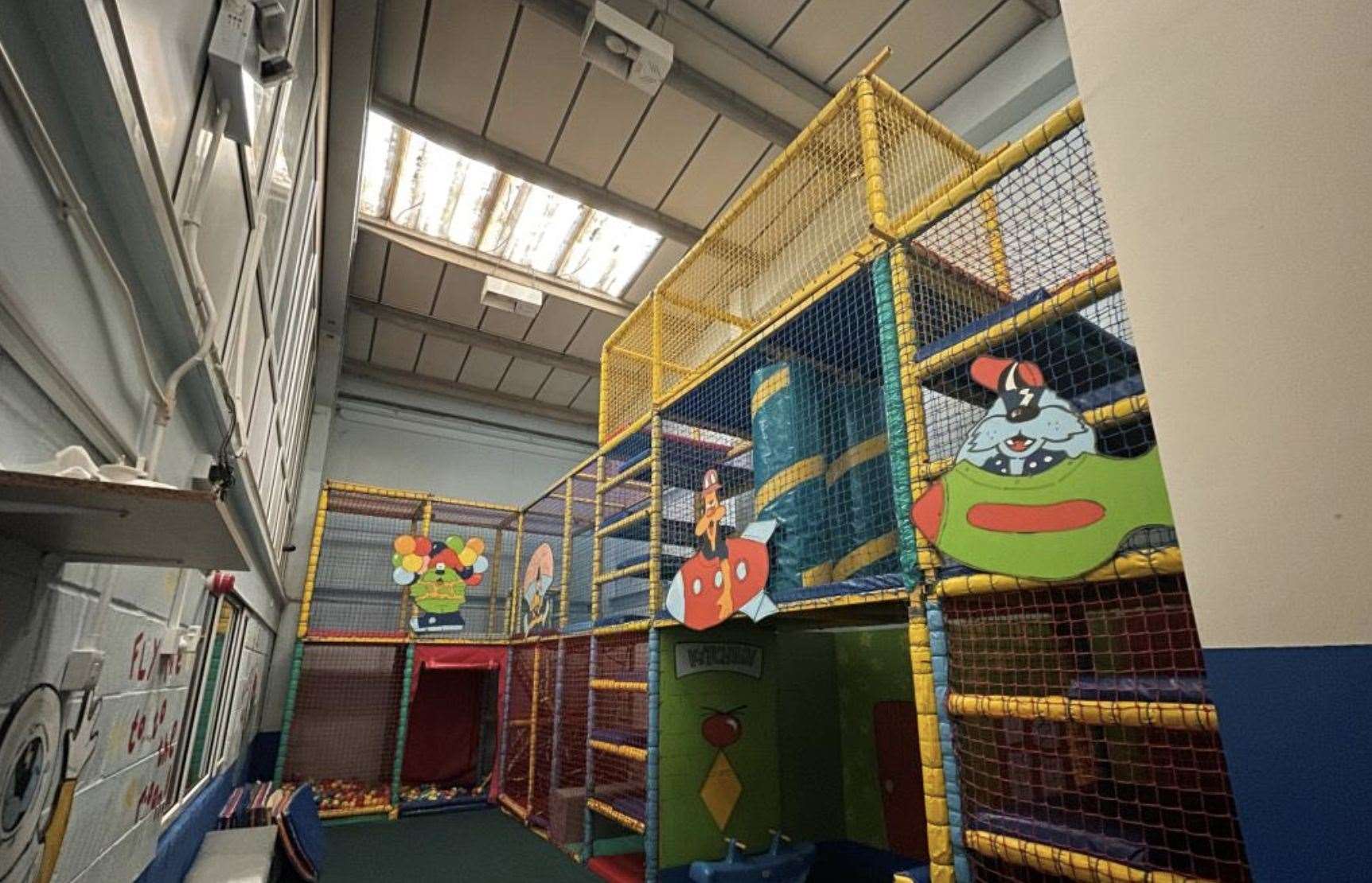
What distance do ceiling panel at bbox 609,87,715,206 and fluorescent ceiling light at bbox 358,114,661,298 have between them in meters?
0.44

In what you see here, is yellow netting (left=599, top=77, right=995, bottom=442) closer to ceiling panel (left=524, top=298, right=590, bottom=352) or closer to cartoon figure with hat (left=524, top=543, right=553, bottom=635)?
cartoon figure with hat (left=524, top=543, right=553, bottom=635)

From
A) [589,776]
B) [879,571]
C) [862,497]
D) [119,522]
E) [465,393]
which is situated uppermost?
[465,393]

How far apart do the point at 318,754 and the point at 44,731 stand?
5860 mm

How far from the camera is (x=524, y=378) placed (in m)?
7.23

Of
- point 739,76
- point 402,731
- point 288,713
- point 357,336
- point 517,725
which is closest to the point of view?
point 739,76

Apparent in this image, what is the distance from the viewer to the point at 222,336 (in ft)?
4.63

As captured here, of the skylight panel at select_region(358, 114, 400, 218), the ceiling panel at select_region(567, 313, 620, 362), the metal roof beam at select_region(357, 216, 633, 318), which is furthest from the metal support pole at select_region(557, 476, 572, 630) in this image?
the skylight panel at select_region(358, 114, 400, 218)

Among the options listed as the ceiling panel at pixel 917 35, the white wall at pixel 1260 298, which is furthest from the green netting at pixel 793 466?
the ceiling panel at pixel 917 35

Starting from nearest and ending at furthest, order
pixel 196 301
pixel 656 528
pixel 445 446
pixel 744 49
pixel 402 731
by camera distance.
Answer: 1. pixel 196 301
2. pixel 656 528
3. pixel 744 49
4. pixel 402 731
5. pixel 445 446

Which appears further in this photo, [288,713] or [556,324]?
[556,324]

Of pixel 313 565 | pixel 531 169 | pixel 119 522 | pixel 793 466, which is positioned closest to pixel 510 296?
pixel 531 169

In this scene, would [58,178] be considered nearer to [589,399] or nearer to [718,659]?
[718,659]

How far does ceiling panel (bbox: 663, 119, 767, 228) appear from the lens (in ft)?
13.6

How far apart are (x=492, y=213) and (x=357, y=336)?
7.68 feet
